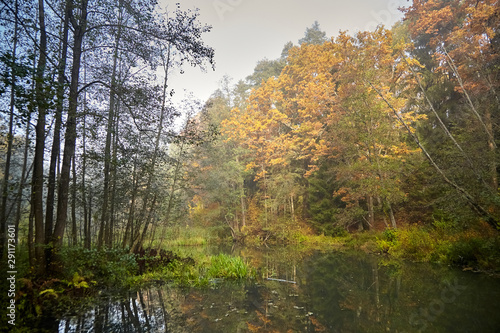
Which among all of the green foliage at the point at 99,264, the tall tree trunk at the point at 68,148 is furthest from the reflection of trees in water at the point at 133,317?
the tall tree trunk at the point at 68,148

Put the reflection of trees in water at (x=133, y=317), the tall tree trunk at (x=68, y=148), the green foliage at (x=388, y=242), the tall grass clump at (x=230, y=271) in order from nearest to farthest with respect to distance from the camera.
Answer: the reflection of trees in water at (x=133, y=317), the tall tree trunk at (x=68, y=148), the tall grass clump at (x=230, y=271), the green foliage at (x=388, y=242)

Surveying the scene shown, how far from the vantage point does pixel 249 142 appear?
893 inches

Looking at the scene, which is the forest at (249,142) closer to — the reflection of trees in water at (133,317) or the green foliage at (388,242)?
the green foliage at (388,242)

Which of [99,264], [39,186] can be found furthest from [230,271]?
[39,186]

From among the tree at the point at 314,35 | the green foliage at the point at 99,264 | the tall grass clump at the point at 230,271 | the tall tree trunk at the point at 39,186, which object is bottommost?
the tall grass clump at the point at 230,271

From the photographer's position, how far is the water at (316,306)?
434 centimetres

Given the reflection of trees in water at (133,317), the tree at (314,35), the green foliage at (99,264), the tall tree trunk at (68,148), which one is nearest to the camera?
the reflection of trees in water at (133,317)

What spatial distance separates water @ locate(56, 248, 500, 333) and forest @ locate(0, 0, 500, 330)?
1.84 m

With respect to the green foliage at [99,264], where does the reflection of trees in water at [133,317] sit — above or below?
below

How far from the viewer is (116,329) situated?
13.9 feet

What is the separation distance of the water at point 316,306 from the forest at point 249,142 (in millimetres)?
1839

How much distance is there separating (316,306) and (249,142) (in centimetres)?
1807

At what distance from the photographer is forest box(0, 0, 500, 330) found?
5887 mm

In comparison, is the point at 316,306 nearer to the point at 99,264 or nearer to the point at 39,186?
the point at 99,264
